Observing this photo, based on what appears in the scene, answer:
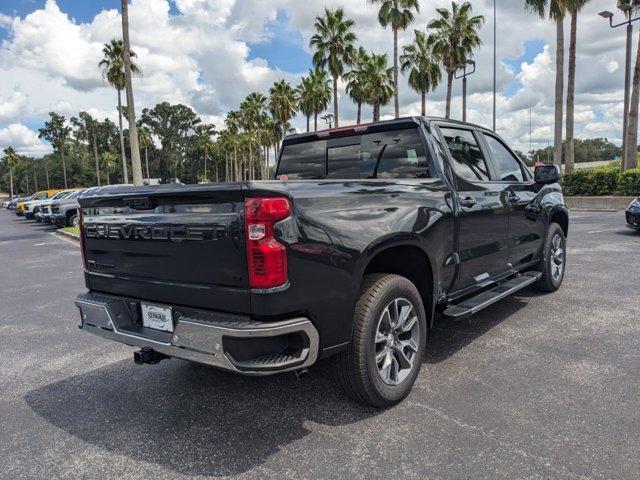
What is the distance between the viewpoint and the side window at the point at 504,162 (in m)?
4.86

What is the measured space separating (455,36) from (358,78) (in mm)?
7916

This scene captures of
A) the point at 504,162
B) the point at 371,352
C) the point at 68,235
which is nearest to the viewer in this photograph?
the point at 371,352

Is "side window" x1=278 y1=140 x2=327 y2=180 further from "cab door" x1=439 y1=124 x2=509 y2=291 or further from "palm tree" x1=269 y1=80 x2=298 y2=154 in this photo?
"palm tree" x1=269 y1=80 x2=298 y2=154

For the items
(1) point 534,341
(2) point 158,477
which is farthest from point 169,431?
(1) point 534,341

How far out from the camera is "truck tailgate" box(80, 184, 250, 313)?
2.57 meters

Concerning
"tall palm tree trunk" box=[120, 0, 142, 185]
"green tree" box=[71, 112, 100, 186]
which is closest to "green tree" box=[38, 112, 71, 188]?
"green tree" box=[71, 112, 100, 186]

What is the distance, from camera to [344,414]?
3129mm

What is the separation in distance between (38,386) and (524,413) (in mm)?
3608

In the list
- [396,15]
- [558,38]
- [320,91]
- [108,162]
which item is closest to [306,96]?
[320,91]

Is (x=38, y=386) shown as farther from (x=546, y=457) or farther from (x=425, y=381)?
(x=546, y=457)

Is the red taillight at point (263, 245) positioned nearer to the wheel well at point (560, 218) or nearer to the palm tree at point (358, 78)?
the wheel well at point (560, 218)

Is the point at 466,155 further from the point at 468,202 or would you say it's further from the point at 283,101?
the point at 283,101

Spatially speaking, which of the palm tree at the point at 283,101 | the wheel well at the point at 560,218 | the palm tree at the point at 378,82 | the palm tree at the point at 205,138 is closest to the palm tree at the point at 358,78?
the palm tree at the point at 378,82

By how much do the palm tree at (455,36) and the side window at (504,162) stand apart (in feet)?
92.3
